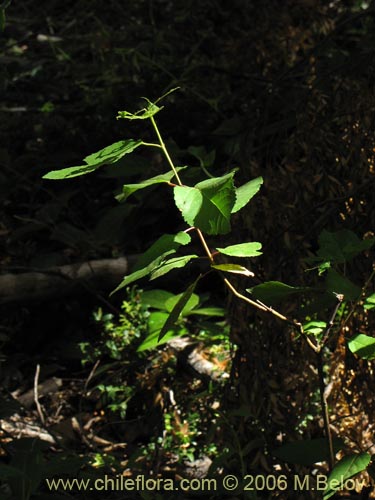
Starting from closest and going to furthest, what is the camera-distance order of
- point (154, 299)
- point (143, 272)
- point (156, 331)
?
point (143, 272) < point (154, 299) < point (156, 331)

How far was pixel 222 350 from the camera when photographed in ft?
10.9

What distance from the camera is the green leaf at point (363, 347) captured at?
1.84 m

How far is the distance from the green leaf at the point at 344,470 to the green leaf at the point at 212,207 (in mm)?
614

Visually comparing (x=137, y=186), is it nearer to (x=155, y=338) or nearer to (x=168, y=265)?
(x=168, y=265)

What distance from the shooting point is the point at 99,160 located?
1.81m

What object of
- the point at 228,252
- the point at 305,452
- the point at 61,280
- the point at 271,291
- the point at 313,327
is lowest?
the point at 61,280

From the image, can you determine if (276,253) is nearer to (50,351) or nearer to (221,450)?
(221,450)

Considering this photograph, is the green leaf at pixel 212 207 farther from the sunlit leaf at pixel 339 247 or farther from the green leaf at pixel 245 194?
the sunlit leaf at pixel 339 247

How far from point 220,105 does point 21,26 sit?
7.40 feet

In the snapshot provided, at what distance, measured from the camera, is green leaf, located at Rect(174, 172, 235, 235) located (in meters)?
1.73

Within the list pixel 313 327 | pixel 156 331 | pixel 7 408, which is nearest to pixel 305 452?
pixel 313 327

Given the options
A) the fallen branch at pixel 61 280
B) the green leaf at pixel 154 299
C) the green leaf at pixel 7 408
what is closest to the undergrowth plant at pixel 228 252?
the green leaf at pixel 7 408

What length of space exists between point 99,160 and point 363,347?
743 mm

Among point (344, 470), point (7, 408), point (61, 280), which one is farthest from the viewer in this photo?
point (61, 280)
